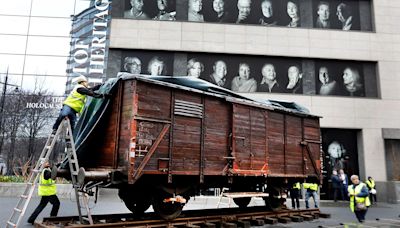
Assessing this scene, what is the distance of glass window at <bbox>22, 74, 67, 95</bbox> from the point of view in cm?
2442

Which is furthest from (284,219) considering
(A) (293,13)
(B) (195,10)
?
(A) (293,13)

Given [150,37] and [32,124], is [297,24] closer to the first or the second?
[150,37]

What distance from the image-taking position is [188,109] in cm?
781

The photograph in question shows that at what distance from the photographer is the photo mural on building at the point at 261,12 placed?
20891mm

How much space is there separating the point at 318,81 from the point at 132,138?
17648 millimetres

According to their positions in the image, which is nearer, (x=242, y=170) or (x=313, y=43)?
(x=242, y=170)

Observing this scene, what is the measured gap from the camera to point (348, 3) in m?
22.4

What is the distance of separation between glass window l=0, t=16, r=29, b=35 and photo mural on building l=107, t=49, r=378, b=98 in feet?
31.4

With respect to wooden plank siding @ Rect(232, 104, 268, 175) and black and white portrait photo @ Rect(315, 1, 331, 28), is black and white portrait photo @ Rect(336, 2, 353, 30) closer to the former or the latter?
black and white portrait photo @ Rect(315, 1, 331, 28)

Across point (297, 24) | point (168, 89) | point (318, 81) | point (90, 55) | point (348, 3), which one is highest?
point (348, 3)

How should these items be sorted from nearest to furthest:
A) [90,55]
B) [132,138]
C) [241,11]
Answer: [132,138] → [241,11] → [90,55]

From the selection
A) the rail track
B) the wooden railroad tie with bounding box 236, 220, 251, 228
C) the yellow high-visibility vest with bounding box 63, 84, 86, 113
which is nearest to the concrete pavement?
the rail track

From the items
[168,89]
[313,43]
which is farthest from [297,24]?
[168,89]

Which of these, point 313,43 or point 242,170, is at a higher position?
point 313,43
